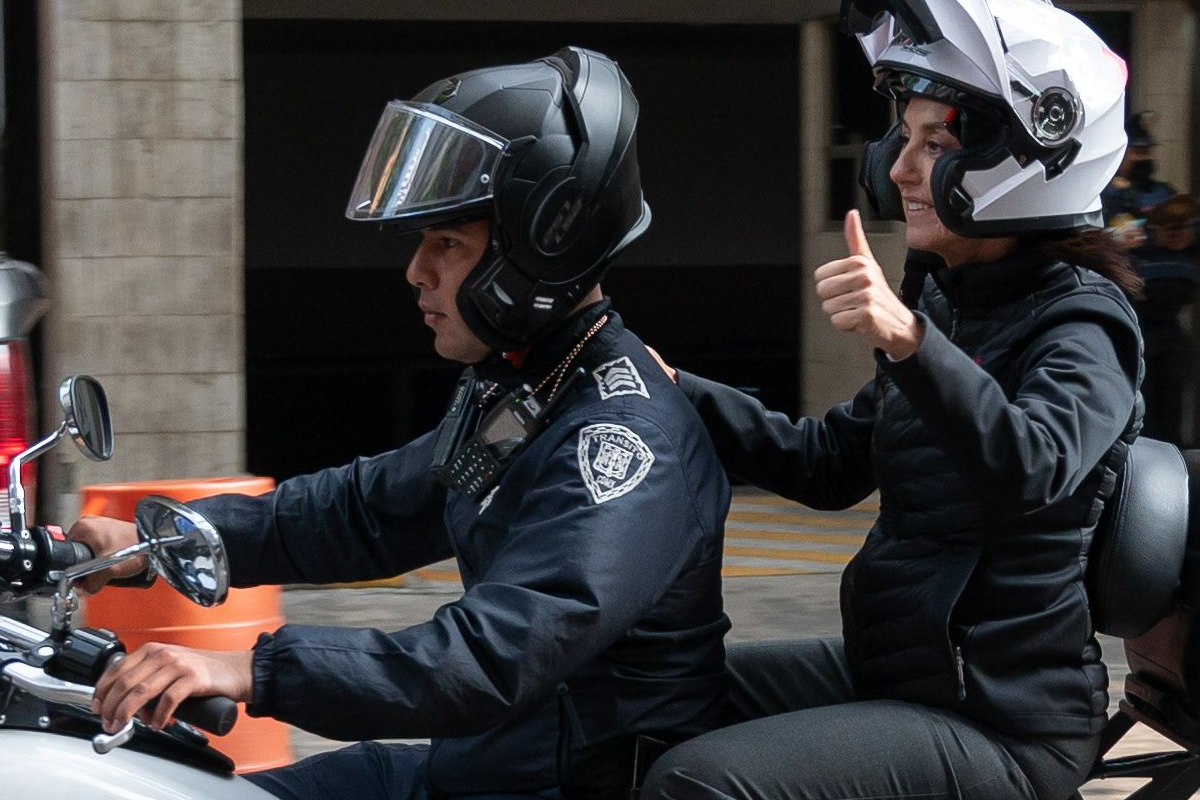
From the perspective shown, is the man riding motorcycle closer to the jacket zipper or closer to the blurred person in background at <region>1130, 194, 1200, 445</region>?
the jacket zipper

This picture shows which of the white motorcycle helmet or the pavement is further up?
the white motorcycle helmet

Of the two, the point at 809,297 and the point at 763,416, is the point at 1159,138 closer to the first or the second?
the point at 809,297

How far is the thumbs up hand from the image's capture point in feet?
7.61

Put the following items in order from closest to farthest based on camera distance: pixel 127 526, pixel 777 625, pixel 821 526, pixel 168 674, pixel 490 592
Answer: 1. pixel 168 674
2. pixel 490 592
3. pixel 127 526
4. pixel 777 625
5. pixel 821 526

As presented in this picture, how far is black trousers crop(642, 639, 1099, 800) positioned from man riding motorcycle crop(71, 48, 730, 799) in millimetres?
158

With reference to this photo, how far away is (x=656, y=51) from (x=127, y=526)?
14.9 metres

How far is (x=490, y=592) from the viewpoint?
2.38 meters

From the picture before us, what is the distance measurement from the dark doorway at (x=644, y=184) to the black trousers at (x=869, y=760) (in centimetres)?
1260

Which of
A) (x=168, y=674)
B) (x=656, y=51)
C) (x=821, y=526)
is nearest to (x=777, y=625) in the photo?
(x=821, y=526)

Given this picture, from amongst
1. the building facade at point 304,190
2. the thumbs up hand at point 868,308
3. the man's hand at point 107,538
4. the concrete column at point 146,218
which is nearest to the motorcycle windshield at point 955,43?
the thumbs up hand at point 868,308

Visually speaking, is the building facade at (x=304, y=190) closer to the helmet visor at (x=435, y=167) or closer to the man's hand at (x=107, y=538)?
the helmet visor at (x=435, y=167)

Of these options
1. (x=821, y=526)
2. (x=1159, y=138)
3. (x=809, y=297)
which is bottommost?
(x=821, y=526)

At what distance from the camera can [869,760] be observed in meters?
2.44

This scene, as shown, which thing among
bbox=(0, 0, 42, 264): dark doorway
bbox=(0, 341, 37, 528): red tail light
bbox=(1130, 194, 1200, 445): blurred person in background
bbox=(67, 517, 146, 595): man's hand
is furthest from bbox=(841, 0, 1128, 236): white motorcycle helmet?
bbox=(0, 0, 42, 264): dark doorway
